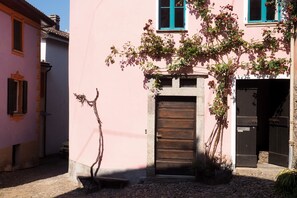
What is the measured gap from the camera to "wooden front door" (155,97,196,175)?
33.3 feet

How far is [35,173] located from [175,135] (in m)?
6.01

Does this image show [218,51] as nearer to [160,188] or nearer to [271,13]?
[271,13]

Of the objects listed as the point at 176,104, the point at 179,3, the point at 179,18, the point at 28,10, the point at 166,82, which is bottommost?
the point at 176,104

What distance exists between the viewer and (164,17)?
10195 mm

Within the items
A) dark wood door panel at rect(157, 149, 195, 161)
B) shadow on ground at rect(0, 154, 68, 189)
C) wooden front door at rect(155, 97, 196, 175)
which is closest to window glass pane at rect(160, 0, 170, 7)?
wooden front door at rect(155, 97, 196, 175)

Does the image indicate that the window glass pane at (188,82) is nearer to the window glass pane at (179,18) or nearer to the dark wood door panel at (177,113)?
the dark wood door panel at (177,113)

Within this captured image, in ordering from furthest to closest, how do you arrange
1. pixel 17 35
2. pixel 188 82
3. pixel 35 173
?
pixel 17 35
pixel 35 173
pixel 188 82

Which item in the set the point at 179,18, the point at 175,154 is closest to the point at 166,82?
the point at 179,18

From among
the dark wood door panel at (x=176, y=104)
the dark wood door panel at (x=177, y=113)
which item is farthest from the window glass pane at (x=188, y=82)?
the dark wood door panel at (x=177, y=113)

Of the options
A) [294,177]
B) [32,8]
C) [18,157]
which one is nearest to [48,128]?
[18,157]

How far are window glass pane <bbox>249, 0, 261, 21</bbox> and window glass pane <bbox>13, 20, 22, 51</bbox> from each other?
8.33 m

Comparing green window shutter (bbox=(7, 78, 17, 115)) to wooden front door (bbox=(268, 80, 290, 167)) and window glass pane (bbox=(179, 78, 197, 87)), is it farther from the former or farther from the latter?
wooden front door (bbox=(268, 80, 290, 167))

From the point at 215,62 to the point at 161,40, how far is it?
1460 millimetres

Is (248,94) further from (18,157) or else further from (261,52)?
(18,157)
